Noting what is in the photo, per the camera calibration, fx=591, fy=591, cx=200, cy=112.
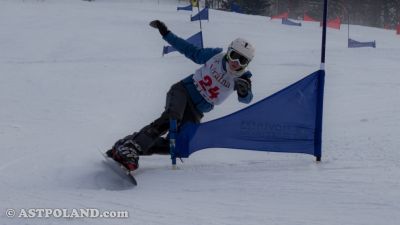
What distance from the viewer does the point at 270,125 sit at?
20.1 feet

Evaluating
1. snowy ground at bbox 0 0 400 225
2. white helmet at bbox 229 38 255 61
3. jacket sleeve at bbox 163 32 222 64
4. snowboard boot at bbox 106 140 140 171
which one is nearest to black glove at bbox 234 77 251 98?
white helmet at bbox 229 38 255 61

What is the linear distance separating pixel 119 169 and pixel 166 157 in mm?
1602

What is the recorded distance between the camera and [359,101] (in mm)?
11273

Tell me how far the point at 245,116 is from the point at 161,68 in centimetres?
1035

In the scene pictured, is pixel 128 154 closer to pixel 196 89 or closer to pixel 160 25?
pixel 196 89

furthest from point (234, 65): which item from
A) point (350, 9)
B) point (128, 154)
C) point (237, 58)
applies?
point (350, 9)

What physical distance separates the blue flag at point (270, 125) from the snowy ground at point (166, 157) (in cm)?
24

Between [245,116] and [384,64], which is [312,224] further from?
[384,64]

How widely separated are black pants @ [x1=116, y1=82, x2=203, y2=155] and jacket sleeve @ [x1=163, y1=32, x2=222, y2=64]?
332mm

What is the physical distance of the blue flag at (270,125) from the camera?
20.0 ft

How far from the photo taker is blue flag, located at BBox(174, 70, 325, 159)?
6094mm

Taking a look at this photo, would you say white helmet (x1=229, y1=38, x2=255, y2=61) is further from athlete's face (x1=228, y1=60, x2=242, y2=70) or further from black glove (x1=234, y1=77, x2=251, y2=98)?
black glove (x1=234, y1=77, x2=251, y2=98)

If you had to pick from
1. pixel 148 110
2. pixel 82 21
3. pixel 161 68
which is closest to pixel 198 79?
pixel 148 110

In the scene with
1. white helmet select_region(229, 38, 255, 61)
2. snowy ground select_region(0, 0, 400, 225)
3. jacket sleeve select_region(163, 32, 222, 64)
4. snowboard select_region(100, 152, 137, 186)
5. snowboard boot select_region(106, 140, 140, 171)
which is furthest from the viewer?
jacket sleeve select_region(163, 32, 222, 64)
